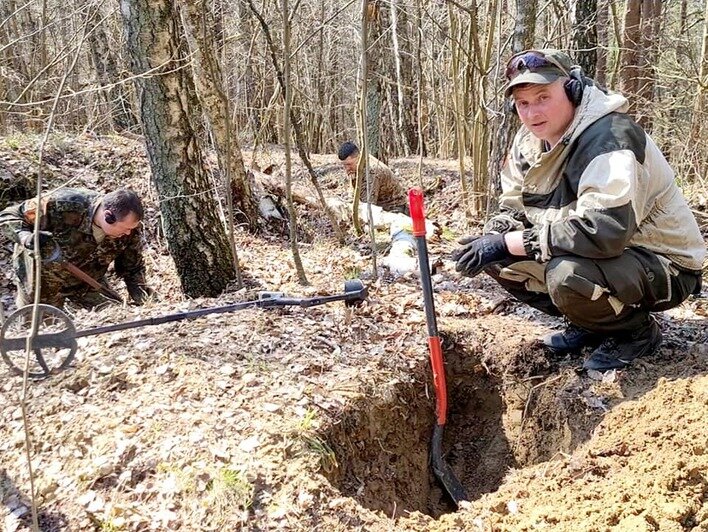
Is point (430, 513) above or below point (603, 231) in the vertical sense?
below

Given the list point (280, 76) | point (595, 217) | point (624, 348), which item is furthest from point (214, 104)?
point (624, 348)

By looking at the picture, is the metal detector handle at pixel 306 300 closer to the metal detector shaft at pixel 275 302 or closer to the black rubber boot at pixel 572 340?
the metal detector shaft at pixel 275 302

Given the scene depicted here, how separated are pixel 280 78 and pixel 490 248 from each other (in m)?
2.48

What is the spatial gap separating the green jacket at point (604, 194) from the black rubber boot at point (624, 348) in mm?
438

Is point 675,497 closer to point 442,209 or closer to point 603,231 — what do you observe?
point 603,231

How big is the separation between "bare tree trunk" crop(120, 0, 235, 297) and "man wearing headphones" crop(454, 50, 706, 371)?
244cm

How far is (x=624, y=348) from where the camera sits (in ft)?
10.4

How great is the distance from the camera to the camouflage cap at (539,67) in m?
2.76

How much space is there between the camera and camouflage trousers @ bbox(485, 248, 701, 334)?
283 cm

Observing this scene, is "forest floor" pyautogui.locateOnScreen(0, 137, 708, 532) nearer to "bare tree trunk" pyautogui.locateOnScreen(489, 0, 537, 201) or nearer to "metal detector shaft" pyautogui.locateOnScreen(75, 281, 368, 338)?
"metal detector shaft" pyautogui.locateOnScreen(75, 281, 368, 338)

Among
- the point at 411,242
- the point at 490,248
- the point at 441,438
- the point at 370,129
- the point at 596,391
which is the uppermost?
the point at 370,129

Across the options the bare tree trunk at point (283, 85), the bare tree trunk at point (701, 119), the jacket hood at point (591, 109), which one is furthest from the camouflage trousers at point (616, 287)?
the bare tree trunk at point (701, 119)

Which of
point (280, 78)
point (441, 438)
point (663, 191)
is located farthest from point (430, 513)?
point (280, 78)

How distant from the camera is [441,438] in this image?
3457mm
